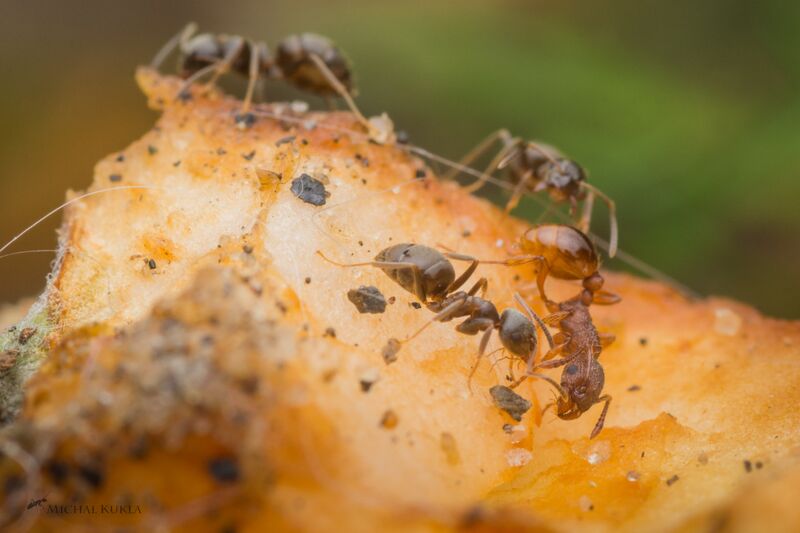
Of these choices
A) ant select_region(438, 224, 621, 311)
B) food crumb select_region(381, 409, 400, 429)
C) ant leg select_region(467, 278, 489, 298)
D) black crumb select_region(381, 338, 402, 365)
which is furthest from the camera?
ant select_region(438, 224, 621, 311)

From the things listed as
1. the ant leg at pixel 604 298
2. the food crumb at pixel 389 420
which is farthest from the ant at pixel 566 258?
the food crumb at pixel 389 420

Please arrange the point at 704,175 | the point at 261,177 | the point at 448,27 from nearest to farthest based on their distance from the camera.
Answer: the point at 261,177
the point at 704,175
the point at 448,27

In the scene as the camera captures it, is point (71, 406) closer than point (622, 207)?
Yes

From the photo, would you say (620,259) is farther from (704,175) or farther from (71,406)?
(71,406)

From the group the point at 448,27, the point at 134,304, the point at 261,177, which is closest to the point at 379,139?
the point at 261,177

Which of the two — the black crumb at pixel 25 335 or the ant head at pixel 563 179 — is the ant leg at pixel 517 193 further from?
the black crumb at pixel 25 335

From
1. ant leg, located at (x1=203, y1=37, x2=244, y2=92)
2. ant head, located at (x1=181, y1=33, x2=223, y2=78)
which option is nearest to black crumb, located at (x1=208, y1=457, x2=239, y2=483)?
ant leg, located at (x1=203, y1=37, x2=244, y2=92)

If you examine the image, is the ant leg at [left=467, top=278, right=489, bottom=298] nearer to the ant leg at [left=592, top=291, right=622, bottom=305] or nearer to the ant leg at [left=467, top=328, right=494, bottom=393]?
the ant leg at [left=467, top=328, right=494, bottom=393]
